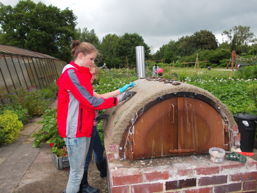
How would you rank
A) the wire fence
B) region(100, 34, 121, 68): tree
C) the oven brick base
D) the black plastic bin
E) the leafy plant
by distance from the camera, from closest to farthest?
the oven brick base, the leafy plant, the black plastic bin, the wire fence, region(100, 34, 121, 68): tree

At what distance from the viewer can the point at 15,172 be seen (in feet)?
11.6

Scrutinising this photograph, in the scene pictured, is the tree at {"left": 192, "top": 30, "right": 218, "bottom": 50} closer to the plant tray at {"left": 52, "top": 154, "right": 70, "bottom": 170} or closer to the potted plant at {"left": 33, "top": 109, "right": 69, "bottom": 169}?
the potted plant at {"left": 33, "top": 109, "right": 69, "bottom": 169}

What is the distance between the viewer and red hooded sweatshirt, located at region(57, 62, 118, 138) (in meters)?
2.08

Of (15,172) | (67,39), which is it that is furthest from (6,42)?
(15,172)

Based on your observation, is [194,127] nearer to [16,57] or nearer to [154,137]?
[154,137]

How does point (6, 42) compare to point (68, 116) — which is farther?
point (6, 42)

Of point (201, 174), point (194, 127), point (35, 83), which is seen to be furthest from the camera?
point (35, 83)

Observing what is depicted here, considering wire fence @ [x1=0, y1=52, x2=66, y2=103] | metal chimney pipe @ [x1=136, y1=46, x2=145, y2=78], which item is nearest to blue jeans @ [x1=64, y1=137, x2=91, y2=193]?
metal chimney pipe @ [x1=136, y1=46, x2=145, y2=78]

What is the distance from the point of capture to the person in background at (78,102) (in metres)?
2.08

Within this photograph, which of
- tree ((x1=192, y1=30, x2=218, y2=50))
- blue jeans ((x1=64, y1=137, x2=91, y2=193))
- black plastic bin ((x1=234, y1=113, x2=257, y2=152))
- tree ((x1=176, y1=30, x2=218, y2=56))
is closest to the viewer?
blue jeans ((x1=64, y1=137, x2=91, y2=193))

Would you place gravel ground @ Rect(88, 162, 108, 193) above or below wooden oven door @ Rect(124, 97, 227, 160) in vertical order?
below

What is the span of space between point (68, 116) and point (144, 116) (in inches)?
28.6

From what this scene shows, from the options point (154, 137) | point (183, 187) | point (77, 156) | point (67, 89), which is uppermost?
point (67, 89)

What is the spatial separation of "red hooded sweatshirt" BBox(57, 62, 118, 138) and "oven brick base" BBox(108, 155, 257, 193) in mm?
470
